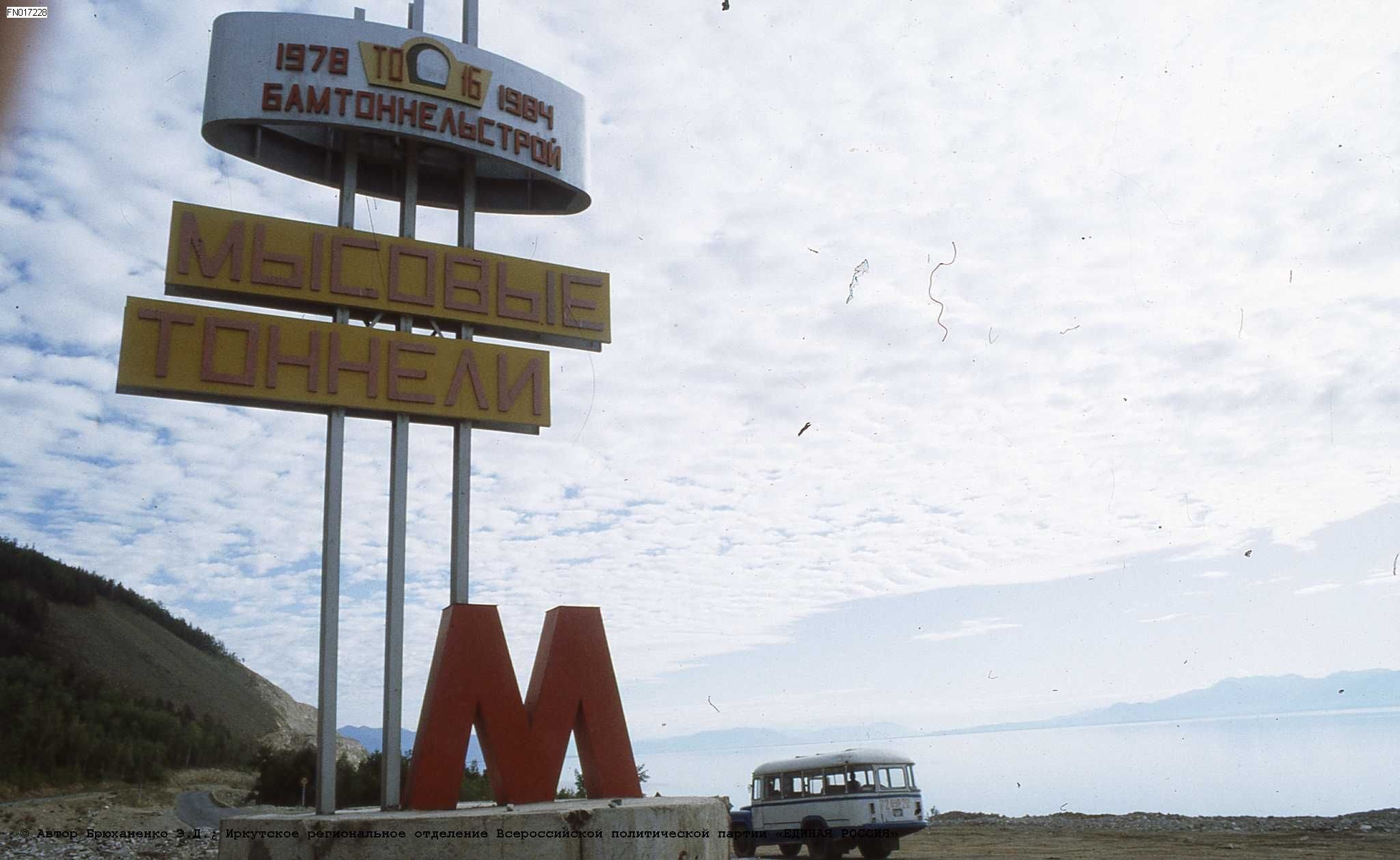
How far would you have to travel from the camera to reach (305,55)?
12.3 m

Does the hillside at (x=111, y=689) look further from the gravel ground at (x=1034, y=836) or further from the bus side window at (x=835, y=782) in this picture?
the bus side window at (x=835, y=782)

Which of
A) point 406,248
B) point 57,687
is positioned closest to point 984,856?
point 406,248

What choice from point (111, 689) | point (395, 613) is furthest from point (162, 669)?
point (395, 613)

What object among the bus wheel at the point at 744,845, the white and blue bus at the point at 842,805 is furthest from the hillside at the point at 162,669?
the white and blue bus at the point at 842,805

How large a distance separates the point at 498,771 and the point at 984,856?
11.7 meters

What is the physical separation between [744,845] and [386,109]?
1714 centimetres

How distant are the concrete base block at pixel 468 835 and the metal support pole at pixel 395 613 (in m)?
1.37

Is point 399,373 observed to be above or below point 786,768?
above

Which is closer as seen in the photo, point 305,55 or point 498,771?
point 498,771

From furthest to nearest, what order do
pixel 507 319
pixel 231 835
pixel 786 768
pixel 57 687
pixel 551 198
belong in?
pixel 57 687, pixel 786 768, pixel 551 198, pixel 507 319, pixel 231 835

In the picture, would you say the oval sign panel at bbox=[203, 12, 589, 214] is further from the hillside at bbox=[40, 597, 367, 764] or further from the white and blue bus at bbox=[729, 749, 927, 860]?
the hillside at bbox=[40, 597, 367, 764]

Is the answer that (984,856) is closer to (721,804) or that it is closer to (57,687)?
(721,804)

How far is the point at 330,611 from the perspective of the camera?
440 inches

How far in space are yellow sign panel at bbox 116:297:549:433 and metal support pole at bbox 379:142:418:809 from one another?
342 mm
